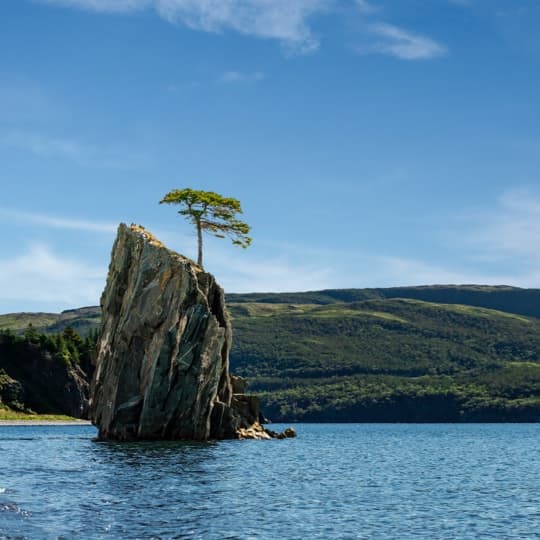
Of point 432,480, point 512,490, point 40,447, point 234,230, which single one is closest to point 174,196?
point 234,230

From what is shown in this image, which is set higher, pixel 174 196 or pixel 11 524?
pixel 174 196

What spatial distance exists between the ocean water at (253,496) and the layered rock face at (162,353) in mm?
12229

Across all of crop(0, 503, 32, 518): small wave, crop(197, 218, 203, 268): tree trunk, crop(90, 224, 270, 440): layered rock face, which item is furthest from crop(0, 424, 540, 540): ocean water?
crop(197, 218, 203, 268): tree trunk

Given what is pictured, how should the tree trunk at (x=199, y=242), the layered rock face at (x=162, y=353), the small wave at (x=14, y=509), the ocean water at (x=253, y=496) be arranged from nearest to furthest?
the ocean water at (x=253, y=496), the small wave at (x=14, y=509), the layered rock face at (x=162, y=353), the tree trunk at (x=199, y=242)

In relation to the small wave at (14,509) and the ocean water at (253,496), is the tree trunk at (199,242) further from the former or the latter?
the small wave at (14,509)

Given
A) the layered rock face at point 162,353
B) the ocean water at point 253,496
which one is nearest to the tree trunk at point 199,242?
the layered rock face at point 162,353

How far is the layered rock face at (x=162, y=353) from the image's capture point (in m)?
97.5

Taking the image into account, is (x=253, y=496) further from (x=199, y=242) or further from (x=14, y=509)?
(x=199, y=242)

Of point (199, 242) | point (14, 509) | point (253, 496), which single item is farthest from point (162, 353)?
point (14, 509)

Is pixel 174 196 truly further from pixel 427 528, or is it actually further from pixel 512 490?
pixel 427 528

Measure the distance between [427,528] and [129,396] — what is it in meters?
65.9

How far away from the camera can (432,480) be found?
210ft

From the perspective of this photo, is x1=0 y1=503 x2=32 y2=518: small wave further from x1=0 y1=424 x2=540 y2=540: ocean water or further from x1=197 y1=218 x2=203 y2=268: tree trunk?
x1=197 y1=218 x2=203 y2=268: tree trunk

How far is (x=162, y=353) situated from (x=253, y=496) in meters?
47.4
